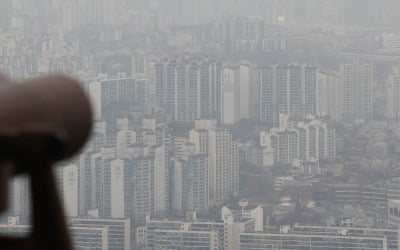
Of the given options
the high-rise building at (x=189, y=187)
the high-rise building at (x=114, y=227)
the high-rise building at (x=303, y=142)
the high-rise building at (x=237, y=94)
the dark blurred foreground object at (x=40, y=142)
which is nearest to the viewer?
the dark blurred foreground object at (x=40, y=142)

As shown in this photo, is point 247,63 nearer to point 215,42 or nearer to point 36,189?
point 215,42

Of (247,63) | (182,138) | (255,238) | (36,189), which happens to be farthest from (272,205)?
(36,189)

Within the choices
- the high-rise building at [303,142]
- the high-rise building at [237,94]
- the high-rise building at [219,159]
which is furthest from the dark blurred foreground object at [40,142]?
the high-rise building at [237,94]

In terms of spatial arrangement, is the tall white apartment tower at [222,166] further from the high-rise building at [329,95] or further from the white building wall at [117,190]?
the high-rise building at [329,95]

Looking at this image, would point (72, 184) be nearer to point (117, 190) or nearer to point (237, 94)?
point (117, 190)

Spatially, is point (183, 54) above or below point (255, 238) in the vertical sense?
above

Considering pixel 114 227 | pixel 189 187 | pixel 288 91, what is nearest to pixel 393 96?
pixel 288 91
